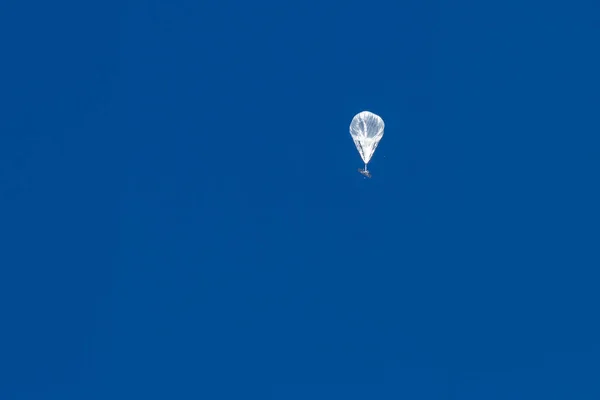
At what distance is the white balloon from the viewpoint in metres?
20.1

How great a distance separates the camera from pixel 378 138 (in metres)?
20.3

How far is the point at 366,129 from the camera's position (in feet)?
65.7

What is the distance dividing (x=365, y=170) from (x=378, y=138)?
87cm

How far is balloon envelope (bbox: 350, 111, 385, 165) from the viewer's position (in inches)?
790

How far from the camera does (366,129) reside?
65.7 ft

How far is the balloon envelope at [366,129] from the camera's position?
20062mm

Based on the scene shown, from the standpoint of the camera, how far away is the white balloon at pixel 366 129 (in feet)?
65.8

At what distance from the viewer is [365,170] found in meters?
20.8
